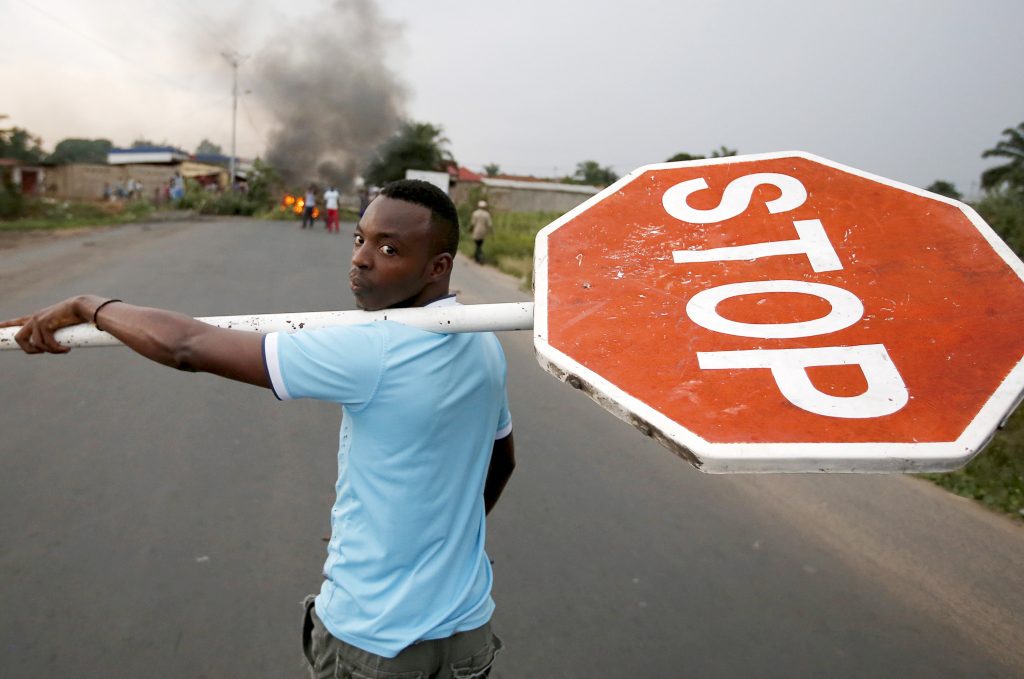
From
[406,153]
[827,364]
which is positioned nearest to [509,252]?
[827,364]

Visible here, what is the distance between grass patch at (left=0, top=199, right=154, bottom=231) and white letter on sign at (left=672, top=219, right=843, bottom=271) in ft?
68.2

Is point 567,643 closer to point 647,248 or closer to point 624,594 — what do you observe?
point 624,594

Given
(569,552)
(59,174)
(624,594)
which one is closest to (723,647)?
(624,594)

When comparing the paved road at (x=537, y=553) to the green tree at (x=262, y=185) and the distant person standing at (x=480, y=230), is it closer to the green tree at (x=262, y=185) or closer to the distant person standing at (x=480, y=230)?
the distant person standing at (x=480, y=230)

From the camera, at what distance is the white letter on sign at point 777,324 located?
1.21 metres

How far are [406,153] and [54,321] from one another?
46035 mm

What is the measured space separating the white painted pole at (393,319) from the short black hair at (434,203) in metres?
0.17

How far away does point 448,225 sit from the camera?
60.0 inches

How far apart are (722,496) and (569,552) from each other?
1230mm

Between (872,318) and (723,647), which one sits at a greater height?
(872,318)

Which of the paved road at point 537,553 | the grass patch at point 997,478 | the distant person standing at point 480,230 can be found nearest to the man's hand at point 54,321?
the paved road at point 537,553

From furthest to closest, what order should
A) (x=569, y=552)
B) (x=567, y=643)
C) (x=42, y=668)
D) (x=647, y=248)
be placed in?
(x=569, y=552) < (x=567, y=643) < (x=42, y=668) < (x=647, y=248)

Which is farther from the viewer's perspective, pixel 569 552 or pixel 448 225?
pixel 569 552

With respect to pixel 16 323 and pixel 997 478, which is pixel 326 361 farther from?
pixel 997 478
